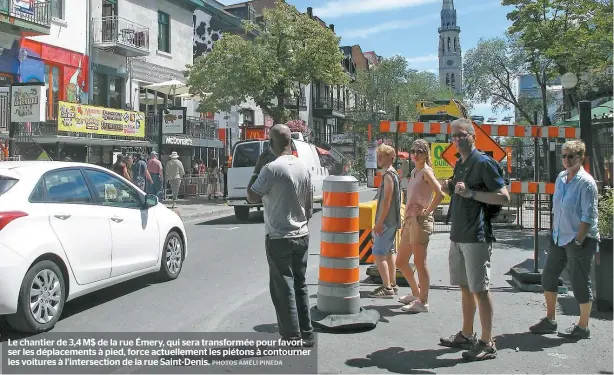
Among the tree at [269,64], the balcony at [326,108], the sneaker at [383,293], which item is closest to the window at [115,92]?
the tree at [269,64]

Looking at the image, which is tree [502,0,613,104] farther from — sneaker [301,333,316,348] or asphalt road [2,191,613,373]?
sneaker [301,333,316,348]

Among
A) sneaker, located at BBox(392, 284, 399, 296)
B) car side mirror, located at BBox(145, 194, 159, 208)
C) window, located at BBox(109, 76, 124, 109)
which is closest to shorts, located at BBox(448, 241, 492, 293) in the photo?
sneaker, located at BBox(392, 284, 399, 296)

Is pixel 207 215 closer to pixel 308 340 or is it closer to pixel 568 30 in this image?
pixel 568 30

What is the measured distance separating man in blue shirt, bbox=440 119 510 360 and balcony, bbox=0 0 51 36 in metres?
16.0

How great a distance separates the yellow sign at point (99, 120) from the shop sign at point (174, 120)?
870 millimetres

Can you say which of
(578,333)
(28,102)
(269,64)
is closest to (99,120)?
(28,102)

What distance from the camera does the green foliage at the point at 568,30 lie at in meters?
13.8

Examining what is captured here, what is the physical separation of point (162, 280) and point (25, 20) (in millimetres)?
12970

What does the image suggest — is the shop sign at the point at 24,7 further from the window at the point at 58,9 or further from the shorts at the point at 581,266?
the shorts at the point at 581,266

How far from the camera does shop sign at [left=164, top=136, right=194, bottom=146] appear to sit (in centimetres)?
2480

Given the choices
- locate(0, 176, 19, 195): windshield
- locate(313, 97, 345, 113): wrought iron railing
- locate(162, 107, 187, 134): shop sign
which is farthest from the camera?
locate(313, 97, 345, 113): wrought iron railing

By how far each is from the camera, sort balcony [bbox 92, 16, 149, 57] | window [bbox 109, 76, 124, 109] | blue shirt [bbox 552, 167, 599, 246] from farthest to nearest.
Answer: window [bbox 109, 76, 124, 109] → balcony [bbox 92, 16, 149, 57] → blue shirt [bbox 552, 167, 599, 246]

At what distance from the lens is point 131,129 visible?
21.5m

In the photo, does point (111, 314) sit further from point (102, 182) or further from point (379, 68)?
point (379, 68)
